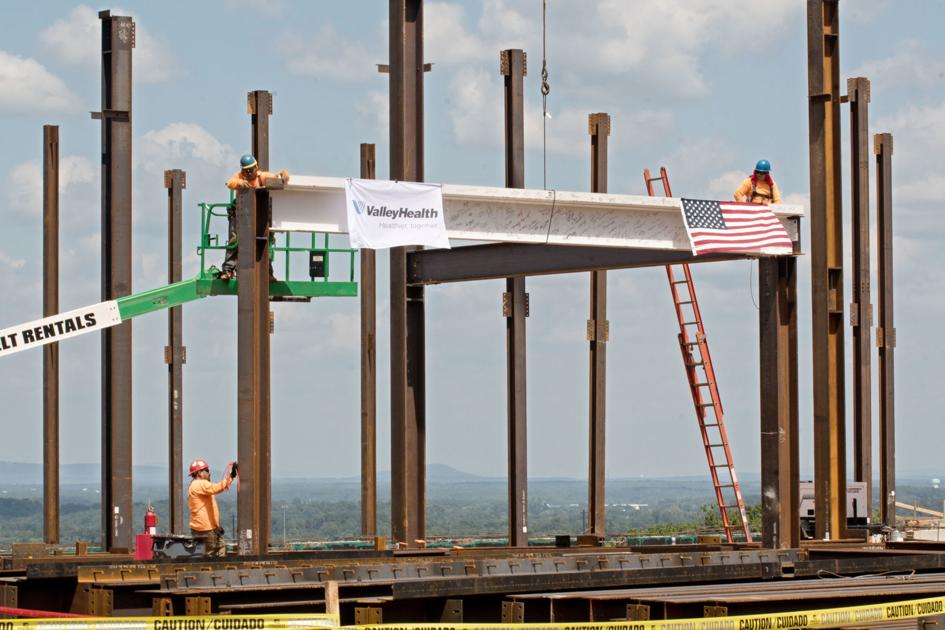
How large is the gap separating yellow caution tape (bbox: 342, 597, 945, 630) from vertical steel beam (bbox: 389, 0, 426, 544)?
1358cm

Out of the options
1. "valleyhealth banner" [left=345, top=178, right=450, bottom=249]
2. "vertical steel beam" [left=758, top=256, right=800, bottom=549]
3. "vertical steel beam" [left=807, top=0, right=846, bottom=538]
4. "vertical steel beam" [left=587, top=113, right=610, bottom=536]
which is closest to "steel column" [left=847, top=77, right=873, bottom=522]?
"vertical steel beam" [left=587, top=113, right=610, bottom=536]

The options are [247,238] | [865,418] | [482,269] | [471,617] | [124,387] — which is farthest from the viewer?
[865,418]

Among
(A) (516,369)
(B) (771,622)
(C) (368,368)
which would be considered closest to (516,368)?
(A) (516,369)

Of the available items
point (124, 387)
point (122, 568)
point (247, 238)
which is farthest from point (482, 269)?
point (122, 568)

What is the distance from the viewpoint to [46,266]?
37.5 metres

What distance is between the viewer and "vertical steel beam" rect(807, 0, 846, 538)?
95.7ft

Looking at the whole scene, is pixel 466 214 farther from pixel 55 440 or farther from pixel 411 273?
pixel 55 440

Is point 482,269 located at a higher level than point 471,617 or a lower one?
higher

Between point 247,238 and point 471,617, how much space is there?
8546 mm

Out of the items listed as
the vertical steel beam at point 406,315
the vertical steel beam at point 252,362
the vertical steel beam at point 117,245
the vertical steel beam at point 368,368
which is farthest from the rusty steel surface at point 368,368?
the vertical steel beam at point 252,362

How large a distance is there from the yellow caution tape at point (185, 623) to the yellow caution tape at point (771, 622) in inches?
17.9

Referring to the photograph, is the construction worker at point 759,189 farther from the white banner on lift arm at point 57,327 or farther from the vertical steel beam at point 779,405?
the white banner on lift arm at point 57,327

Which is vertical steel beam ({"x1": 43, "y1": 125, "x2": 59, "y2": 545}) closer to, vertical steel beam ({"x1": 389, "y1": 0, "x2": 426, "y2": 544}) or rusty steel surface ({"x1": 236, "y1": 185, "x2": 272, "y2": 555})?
vertical steel beam ({"x1": 389, "y1": 0, "x2": 426, "y2": 544})

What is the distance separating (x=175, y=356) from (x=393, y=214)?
61.8 ft
